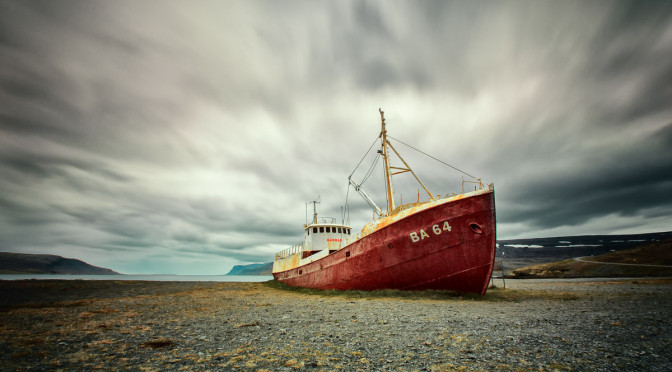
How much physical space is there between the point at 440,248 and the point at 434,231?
864 mm

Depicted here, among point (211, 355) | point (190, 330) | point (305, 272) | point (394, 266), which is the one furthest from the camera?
point (305, 272)

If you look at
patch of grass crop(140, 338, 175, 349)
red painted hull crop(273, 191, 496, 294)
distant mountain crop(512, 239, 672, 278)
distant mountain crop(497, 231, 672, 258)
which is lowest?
distant mountain crop(497, 231, 672, 258)

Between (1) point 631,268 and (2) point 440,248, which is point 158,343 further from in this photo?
(1) point 631,268

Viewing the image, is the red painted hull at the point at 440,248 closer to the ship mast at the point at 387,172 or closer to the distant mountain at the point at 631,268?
the ship mast at the point at 387,172

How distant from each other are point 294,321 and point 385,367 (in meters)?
4.53

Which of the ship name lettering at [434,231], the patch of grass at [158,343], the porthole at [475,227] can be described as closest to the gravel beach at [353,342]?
the patch of grass at [158,343]

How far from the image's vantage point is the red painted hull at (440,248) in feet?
40.1

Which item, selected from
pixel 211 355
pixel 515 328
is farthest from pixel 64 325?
pixel 515 328

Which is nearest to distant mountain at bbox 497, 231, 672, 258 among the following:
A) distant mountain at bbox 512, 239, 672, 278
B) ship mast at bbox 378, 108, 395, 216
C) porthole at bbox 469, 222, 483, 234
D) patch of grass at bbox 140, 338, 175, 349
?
distant mountain at bbox 512, 239, 672, 278

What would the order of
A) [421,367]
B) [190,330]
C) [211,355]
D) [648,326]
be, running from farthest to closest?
[190,330], [648,326], [211,355], [421,367]

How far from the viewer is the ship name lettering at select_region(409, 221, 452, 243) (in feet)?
40.6

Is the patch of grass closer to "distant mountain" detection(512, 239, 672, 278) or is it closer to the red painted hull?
the red painted hull

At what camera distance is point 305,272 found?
21766 millimetres

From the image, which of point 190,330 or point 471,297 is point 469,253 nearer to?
point 471,297
